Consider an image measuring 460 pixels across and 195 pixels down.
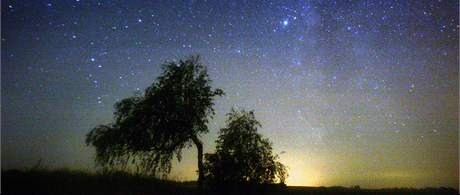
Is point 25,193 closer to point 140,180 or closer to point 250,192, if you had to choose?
point 140,180

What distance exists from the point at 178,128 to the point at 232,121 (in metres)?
4.11

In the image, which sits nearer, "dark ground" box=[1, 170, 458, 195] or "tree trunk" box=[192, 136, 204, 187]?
"dark ground" box=[1, 170, 458, 195]

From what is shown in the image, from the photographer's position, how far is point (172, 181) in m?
35.6

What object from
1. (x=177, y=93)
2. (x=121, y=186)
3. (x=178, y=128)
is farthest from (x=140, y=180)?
(x=177, y=93)

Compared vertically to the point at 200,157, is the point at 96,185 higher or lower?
lower

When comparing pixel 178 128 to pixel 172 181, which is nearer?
pixel 178 128

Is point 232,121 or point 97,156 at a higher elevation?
point 232,121

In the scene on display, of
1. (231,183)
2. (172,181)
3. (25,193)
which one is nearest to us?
(25,193)

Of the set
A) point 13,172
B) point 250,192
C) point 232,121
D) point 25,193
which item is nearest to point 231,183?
point 250,192

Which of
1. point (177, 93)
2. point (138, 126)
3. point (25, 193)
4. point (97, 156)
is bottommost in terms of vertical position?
point (25, 193)

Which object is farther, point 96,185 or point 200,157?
point 200,157

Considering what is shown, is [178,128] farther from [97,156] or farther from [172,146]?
[97,156]

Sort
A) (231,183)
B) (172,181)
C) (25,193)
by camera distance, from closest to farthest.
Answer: (25,193)
(231,183)
(172,181)

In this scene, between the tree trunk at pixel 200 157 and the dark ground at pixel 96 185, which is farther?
the tree trunk at pixel 200 157
